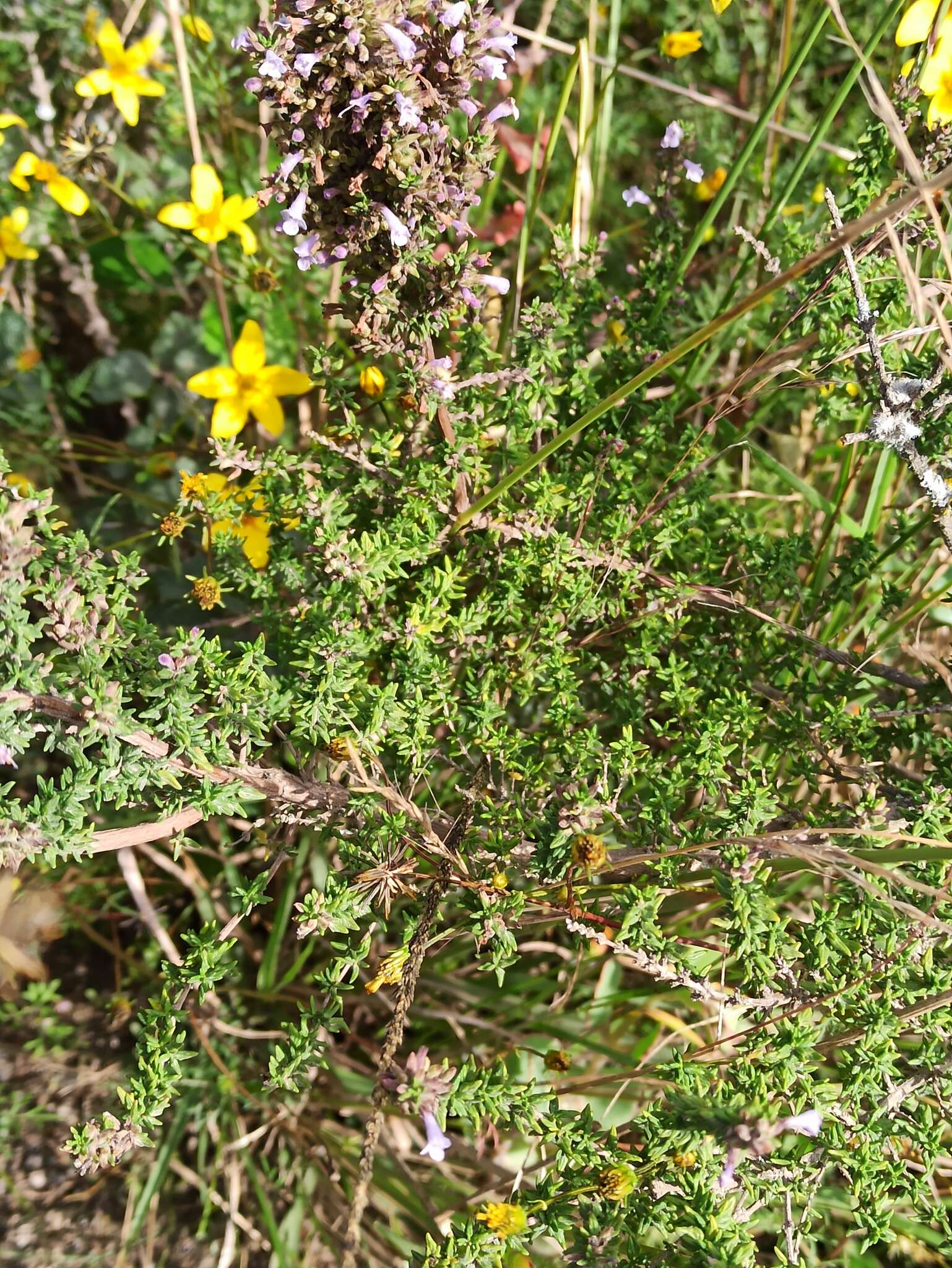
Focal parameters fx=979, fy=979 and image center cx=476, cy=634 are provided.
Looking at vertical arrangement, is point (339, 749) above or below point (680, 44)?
below

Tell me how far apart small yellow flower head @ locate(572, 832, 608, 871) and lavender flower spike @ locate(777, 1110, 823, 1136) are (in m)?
0.31

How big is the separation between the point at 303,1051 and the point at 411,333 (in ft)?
2.76

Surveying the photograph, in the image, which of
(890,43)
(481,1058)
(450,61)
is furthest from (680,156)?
(481,1058)

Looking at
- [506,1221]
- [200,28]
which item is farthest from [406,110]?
[200,28]

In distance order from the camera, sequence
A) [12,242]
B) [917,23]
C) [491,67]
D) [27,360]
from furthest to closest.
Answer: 1. [27,360]
2. [12,242]
3. [917,23]
4. [491,67]

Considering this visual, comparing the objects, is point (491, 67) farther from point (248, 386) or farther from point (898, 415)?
point (248, 386)

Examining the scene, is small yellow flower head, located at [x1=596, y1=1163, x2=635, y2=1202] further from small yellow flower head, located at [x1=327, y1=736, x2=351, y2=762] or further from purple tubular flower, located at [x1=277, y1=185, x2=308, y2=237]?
purple tubular flower, located at [x1=277, y1=185, x2=308, y2=237]

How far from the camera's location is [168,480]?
2.04 meters

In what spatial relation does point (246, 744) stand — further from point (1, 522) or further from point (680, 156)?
point (680, 156)

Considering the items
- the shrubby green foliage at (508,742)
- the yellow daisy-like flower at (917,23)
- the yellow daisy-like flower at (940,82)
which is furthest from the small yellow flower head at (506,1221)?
the yellow daisy-like flower at (917,23)

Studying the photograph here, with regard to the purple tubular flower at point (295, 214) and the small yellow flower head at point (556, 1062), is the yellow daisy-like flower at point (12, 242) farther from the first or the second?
the small yellow flower head at point (556, 1062)

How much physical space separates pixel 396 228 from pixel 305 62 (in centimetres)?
17

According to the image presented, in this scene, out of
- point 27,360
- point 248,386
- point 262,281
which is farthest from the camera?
point 27,360

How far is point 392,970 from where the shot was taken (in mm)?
1119
